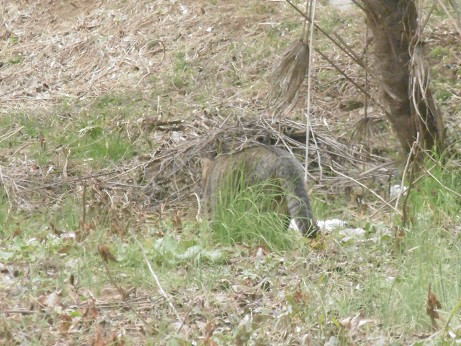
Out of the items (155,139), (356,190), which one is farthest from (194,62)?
(356,190)

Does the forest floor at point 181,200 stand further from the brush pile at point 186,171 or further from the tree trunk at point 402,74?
the tree trunk at point 402,74

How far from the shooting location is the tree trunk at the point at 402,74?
7.39 meters

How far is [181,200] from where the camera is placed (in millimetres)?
8891

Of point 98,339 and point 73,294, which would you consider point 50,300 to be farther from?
point 98,339

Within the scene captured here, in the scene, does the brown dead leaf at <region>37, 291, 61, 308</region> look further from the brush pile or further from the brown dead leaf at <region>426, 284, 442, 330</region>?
the brush pile

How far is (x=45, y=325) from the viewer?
4.62 metres

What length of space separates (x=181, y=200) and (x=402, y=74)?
247 cm

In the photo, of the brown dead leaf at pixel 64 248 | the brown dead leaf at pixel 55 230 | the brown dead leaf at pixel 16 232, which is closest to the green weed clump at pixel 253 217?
the brown dead leaf at pixel 64 248

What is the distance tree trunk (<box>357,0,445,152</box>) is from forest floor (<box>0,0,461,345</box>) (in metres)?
0.36

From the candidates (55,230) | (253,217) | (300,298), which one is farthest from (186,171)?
(300,298)

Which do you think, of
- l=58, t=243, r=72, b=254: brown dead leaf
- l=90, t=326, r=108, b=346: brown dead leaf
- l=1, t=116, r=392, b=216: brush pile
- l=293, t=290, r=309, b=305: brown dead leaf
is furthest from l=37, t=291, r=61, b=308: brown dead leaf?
l=1, t=116, r=392, b=216: brush pile

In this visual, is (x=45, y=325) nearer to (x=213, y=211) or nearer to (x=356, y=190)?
(x=213, y=211)

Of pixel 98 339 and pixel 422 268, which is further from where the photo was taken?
pixel 422 268

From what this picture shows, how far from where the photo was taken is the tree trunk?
7395 mm
